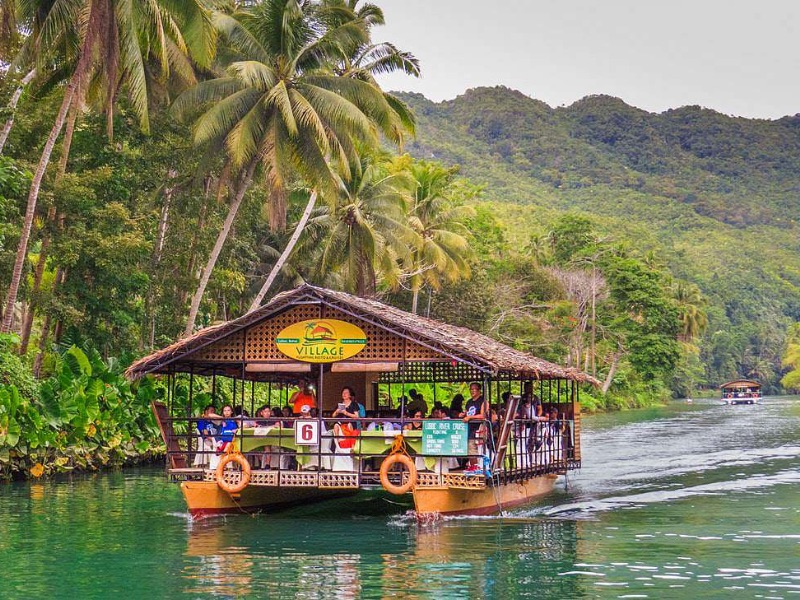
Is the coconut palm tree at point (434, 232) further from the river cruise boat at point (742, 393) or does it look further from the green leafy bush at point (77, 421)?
the river cruise boat at point (742, 393)

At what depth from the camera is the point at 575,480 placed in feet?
81.7

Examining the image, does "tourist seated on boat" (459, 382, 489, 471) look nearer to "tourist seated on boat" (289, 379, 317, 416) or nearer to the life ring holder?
the life ring holder

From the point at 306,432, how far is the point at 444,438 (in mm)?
2100

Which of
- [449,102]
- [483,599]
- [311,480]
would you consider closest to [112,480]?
[311,480]

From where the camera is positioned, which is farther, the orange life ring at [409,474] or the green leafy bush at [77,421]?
the green leafy bush at [77,421]

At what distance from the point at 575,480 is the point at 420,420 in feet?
31.6

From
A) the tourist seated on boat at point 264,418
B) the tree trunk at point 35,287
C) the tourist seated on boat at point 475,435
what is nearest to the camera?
the tourist seated on boat at point 475,435

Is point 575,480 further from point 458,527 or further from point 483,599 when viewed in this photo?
point 483,599

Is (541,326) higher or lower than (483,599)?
higher

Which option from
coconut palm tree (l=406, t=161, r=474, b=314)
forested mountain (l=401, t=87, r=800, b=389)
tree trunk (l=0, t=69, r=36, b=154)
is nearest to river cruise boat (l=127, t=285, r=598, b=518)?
tree trunk (l=0, t=69, r=36, b=154)

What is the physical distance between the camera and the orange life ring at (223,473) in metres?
16.6

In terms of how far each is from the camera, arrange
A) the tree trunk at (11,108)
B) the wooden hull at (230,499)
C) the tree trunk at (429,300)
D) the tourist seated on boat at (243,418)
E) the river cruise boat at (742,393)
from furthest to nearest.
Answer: the river cruise boat at (742,393) → the tree trunk at (429,300) → the tree trunk at (11,108) → the wooden hull at (230,499) → the tourist seated on boat at (243,418)

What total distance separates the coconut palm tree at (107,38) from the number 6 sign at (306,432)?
8.97 m

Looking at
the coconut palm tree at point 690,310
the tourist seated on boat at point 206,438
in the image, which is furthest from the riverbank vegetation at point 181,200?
the coconut palm tree at point 690,310
